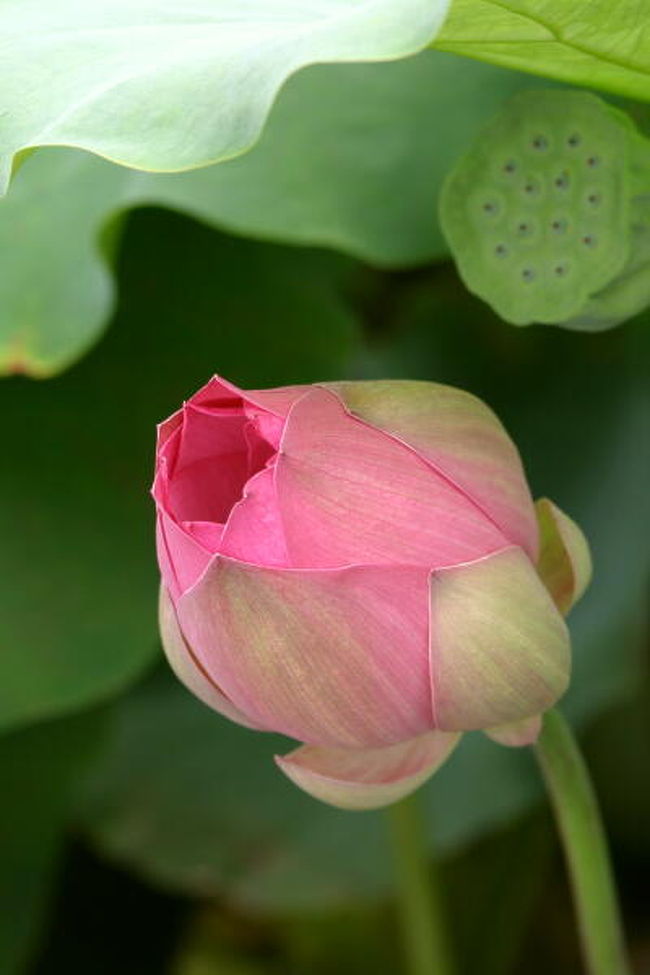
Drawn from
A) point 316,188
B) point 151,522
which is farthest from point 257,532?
point 151,522

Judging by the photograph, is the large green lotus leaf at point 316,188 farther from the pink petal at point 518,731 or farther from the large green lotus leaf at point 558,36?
the pink petal at point 518,731

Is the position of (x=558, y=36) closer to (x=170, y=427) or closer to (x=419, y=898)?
(x=170, y=427)

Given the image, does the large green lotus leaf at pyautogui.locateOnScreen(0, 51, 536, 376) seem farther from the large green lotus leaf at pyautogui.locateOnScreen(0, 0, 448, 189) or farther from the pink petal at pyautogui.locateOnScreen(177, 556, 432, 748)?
the pink petal at pyautogui.locateOnScreen(177, 556, 432, 748)

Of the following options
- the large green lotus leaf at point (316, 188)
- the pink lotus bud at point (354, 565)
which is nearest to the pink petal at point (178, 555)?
the pink lotus bud at point (354, 565)

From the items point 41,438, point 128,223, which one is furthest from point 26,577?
point 128,223

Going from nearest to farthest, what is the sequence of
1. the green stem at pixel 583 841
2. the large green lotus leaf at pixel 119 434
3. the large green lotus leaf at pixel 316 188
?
the green stem at pixel 583 841, the large green lotus leaf at pixel 316 188, the large green lotus leaf at pixel 119 434

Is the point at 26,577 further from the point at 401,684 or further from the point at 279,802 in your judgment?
the point at 401,684
